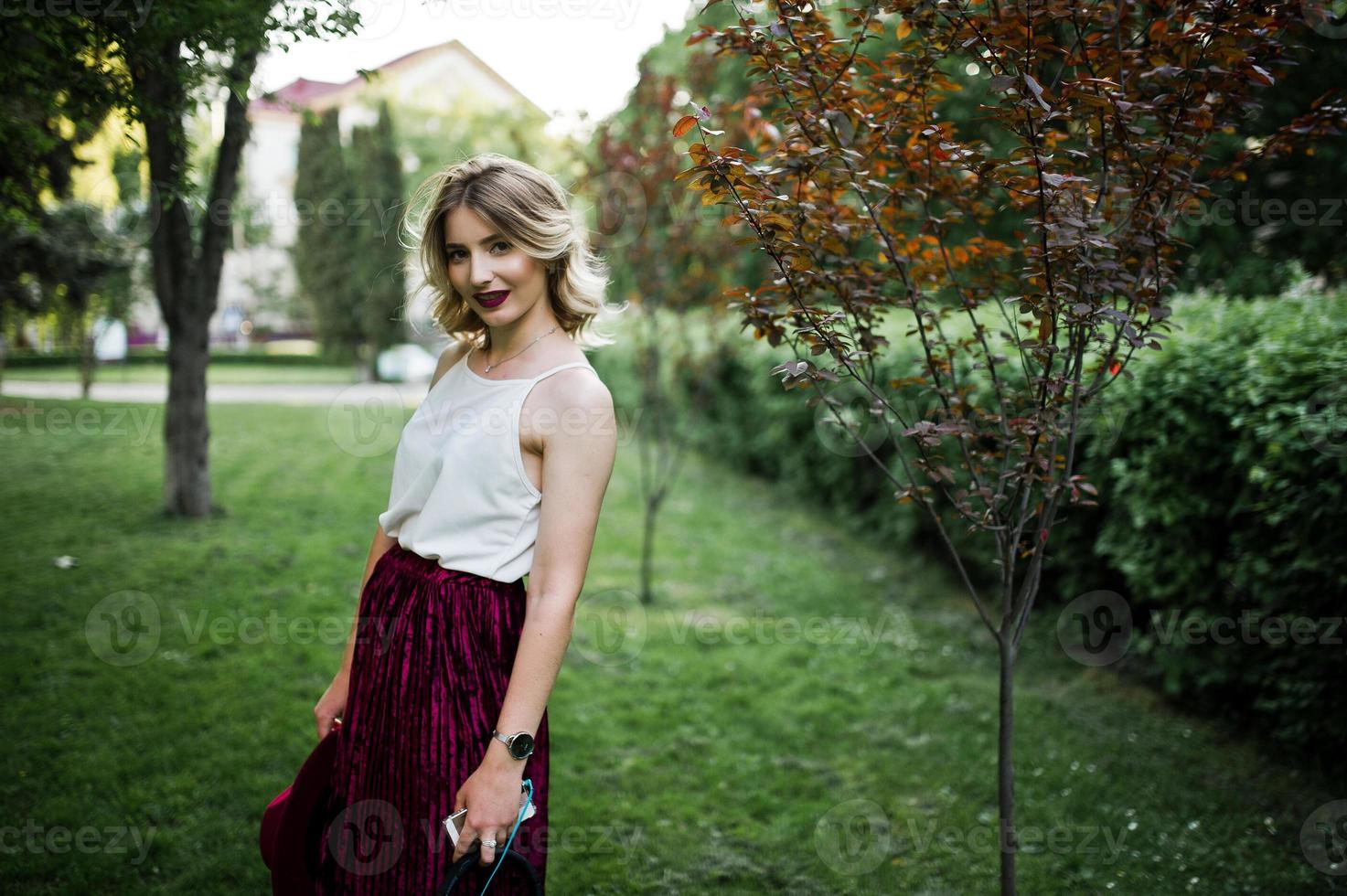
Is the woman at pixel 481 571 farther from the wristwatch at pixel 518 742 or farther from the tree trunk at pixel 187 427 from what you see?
the tree trunk at pixel 187 427

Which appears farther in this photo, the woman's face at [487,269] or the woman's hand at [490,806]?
the woman's face at [487,269]

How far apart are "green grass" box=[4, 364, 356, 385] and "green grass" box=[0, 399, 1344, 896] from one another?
12.9 metres

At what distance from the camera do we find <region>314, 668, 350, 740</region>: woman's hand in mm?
2078

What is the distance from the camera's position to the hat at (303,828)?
6.26 feet

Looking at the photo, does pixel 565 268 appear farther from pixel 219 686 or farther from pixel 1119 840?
pixel 219 686

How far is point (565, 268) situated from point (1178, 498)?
3660 mm

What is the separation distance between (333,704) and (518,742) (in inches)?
28.0

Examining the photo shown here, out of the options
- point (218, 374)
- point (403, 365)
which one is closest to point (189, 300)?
point (403, 365)

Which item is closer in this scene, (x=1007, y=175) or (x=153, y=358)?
(x=1007, y=175)

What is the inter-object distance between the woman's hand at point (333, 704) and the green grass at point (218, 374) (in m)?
16.9

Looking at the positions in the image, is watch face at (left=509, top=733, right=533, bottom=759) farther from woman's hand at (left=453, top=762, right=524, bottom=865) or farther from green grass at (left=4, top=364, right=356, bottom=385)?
green grass at (left=4, top=364, right=356, bottom=385)

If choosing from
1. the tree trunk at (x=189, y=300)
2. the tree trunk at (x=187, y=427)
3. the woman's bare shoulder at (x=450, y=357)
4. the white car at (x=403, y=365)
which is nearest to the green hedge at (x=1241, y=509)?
the woman's bare shoulder at (x=450, y=357)

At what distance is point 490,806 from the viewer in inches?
64.3

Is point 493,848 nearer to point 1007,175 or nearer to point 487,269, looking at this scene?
point 487,269
